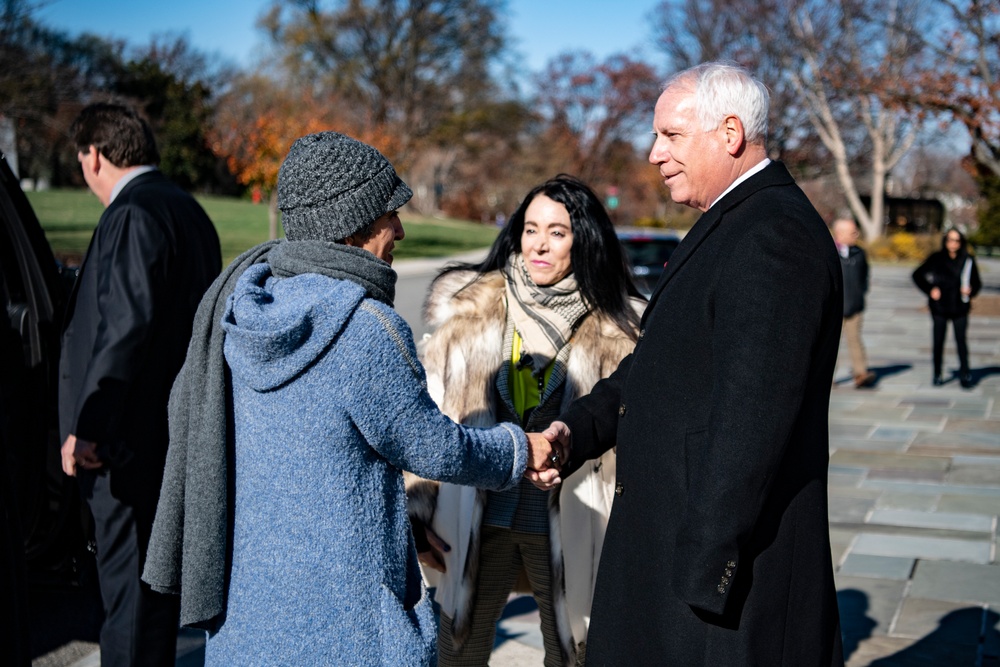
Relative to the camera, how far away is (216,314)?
84.7 inches

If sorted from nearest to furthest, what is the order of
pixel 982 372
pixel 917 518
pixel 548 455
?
pixel 548 455, pixel 917 518, pixel 982 372

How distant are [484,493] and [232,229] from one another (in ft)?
107

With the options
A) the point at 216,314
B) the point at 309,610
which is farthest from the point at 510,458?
the point at 216,314

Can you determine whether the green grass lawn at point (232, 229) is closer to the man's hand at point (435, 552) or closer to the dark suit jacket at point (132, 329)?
the dark suit jacket at point (132, 329)

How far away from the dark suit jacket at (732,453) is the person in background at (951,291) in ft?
33.5

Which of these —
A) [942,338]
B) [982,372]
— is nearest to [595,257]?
[942,338]

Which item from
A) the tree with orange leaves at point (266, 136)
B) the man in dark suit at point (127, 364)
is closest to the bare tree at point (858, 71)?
the tree with orange leaves at point (266, 136)

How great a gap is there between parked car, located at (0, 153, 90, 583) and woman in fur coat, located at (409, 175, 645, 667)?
60.6 inches

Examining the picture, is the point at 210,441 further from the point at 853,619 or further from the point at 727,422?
the point at 853,619

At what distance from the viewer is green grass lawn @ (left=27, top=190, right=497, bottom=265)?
25239 mm

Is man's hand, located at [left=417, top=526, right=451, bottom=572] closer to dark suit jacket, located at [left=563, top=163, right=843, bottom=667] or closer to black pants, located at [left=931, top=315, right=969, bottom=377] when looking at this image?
dark suit jacket, located at [left=563, top=163, right=843, bottom=667]

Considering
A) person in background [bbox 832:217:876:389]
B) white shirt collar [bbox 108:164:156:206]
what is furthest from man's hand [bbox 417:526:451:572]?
person in background [bbox 832:217:876:389]

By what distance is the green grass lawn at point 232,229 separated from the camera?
994 inches

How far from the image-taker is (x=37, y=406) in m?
3.99
